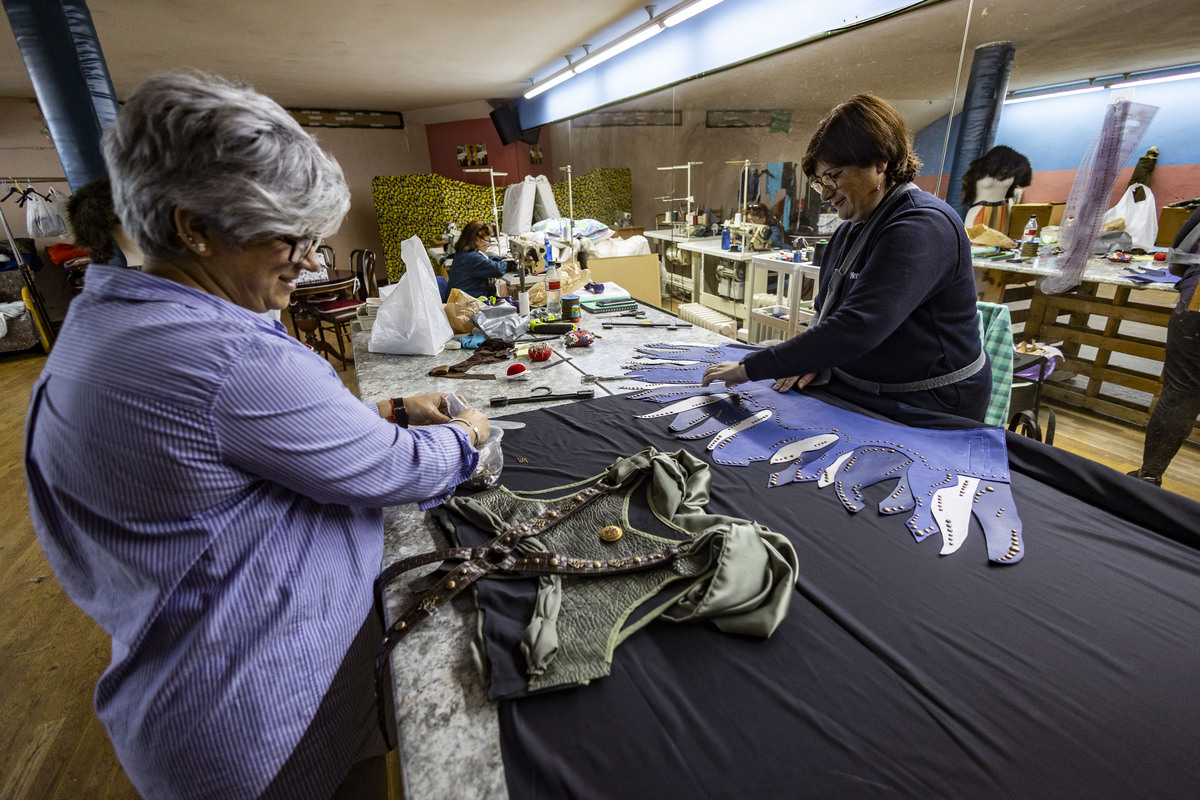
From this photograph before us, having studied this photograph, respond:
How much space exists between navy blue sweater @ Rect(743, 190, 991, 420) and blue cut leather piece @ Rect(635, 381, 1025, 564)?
0.51 feet

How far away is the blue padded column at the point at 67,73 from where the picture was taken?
2691 millimetres

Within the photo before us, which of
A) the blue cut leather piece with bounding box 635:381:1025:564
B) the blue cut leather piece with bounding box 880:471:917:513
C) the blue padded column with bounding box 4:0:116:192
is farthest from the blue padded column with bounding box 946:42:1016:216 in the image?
the blue padded column with bounding box 4:0:116:192

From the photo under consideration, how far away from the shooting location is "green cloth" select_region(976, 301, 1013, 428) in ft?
5.69

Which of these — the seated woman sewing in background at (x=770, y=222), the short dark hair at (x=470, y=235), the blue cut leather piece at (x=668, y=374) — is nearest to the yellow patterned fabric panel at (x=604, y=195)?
the seated woman sewing in background at (x=770, y=222)

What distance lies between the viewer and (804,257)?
4.02 m

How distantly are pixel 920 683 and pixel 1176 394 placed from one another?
118 inches

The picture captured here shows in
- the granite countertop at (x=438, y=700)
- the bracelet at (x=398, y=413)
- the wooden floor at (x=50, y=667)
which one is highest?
the bracelet at (x=398, y=413)

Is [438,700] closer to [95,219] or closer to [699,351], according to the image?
[95,219]

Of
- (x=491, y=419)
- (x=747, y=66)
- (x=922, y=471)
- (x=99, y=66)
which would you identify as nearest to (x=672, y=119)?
(x=747, y=66)

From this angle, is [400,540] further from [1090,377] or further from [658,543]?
[1090,377]

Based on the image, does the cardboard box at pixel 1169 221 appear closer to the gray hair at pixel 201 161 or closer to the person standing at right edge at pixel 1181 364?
the person standing at right edge at pixel 1181 364

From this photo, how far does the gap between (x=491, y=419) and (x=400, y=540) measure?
24.8 inches

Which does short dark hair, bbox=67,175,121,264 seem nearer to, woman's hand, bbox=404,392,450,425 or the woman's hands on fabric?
woman's hand, bbox=404,392,450,425

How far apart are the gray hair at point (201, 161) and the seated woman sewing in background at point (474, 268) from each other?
2.90 meters
